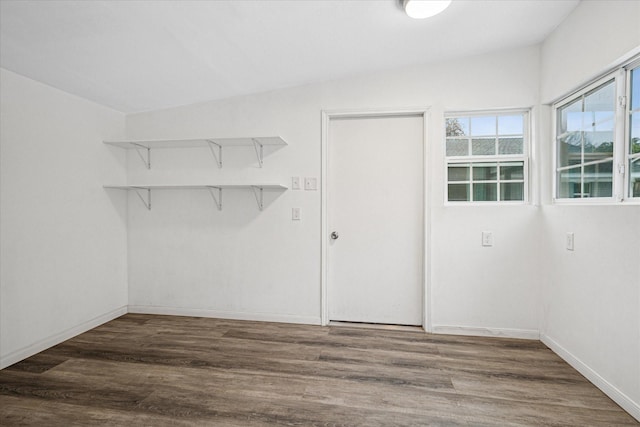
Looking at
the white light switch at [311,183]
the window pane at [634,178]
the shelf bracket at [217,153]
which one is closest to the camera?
the window pane at [634,178]

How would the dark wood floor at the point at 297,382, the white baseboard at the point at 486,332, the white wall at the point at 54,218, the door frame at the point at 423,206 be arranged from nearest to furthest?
the dark wood floor at the point at 297,382, the white wall at the point at 54,218, the white baseboard at the point at 486,332, the door frame at the point at 423,206

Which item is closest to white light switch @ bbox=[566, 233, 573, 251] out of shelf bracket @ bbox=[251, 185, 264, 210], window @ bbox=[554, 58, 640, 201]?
window @ bbox=[554, 58, 640, 201]

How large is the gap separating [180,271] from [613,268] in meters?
3.44

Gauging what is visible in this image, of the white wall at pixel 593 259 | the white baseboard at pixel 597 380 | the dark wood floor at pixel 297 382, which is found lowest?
the dark wood floor at pixel 297 382

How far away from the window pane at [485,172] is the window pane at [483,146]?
0.11 metres

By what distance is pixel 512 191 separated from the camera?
285cm

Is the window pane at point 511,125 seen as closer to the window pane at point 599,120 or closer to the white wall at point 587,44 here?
the white wall at point 587,44

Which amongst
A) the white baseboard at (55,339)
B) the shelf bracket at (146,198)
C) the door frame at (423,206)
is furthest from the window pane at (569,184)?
the white baseboard at (55,339)

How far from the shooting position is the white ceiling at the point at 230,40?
185 centimetres

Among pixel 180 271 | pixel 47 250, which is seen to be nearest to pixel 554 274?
pixel 180 271

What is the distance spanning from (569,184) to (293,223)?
225 cm

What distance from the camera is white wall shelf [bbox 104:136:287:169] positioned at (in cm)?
292

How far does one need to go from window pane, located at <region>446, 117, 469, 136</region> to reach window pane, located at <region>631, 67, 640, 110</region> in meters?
1.12

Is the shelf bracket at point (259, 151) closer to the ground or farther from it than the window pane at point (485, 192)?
farther from it
